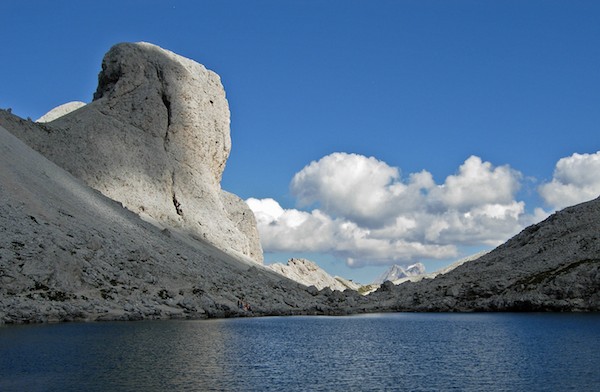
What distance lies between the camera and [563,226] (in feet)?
430

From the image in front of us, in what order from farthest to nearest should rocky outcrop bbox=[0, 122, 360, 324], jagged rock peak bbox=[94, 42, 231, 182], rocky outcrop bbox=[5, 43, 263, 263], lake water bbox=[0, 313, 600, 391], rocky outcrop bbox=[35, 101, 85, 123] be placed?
rocky outcrop bbox=[35, 101, 85, 123] → jagged rock peak bbox=[94, 42, 231, 182] → rocky outcrop bbox=[5, 43, 263, 263] → rocky outcrop bbox=[0, 122, 360, 324] → lake water bbox=[0, 313, 600, 391]

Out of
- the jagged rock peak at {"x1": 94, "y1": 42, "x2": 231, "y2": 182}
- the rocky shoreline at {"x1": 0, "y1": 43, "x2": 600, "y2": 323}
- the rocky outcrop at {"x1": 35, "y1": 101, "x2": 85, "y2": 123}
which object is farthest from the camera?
the rocky outcrop at {"x1": 35, "y1": 101, "x2": 85, "y2": 123}

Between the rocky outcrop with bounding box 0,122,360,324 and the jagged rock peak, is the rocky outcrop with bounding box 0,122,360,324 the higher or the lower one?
the lower one

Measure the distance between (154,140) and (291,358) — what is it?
101 m

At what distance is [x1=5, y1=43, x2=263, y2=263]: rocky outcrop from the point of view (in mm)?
126688

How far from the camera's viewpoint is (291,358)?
162 ft

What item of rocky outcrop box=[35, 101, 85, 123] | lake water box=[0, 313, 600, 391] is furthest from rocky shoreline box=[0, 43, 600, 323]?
rocky outcrop box=[35, 101, 85, 123]

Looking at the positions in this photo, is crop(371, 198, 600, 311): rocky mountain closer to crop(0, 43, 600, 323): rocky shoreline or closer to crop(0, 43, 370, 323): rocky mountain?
crop(0, 43, 600, 323): rocky shoreline

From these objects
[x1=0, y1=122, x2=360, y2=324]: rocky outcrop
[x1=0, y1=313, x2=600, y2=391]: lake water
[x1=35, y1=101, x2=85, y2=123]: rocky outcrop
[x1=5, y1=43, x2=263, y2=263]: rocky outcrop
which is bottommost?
[x1=0, y1=313, x2=600, y2=391]: lake water

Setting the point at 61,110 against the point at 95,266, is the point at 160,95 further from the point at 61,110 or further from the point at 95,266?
the point at 95,266

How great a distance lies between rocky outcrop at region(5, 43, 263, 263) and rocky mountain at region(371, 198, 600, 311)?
44.4 metres

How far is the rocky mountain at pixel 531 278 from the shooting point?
10519cm

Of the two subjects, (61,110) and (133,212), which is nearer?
(133,212)

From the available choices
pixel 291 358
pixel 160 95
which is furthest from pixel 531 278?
pixel 160 95
